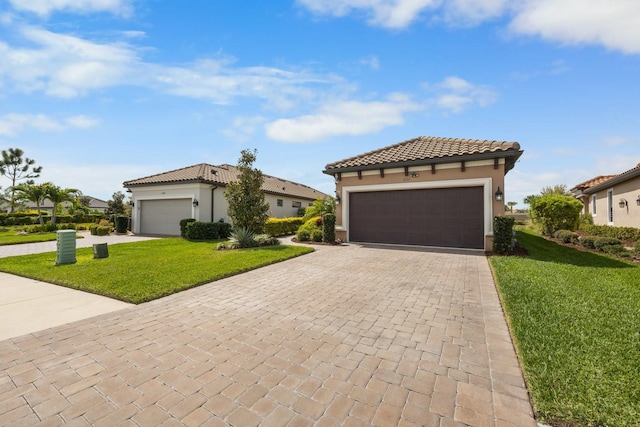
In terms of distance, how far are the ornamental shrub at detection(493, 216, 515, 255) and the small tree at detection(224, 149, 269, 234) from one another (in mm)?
9396

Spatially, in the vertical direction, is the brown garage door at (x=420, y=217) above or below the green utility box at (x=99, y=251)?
above

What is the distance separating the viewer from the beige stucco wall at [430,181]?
1012cm

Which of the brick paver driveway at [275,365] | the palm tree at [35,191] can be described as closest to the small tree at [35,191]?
the palm tree at [35,191]

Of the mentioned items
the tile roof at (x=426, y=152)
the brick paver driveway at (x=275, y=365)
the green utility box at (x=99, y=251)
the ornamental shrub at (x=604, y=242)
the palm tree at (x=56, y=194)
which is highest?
the tile roof at (x=426, y=152)

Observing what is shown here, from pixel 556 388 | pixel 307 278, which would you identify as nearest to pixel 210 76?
pixel 307 278

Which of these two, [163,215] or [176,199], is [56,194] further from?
[176,199]

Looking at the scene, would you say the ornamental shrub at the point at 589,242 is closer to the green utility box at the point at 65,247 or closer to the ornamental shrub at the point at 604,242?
the ornamental shrub at the point at 604,242

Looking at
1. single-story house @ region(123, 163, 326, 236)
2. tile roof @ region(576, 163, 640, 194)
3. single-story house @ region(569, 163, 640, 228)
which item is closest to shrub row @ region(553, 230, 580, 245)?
single-story house @ region(569, 163, 640, 228)

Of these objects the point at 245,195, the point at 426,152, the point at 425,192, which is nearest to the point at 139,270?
the point at 245,195

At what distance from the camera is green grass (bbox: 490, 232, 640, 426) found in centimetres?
213

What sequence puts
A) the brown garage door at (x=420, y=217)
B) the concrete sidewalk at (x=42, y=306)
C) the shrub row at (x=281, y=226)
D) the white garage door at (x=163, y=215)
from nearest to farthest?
the concrete sidewalk at (x=42, y=306)
the brown garage door at (x=420, y=217)
the shrub row at (x=281, y=226)
the white garage door at (x=163, y=215)

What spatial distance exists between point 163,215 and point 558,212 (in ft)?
75.5

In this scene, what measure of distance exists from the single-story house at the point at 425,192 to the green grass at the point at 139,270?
13.5ft

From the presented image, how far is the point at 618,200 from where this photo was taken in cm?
1382
